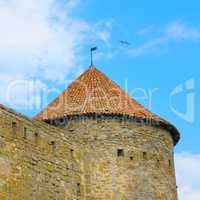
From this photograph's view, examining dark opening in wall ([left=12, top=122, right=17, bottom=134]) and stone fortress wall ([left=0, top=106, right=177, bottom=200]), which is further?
dark opening in wall ([left=12, top=122, right=17, bottom=134])

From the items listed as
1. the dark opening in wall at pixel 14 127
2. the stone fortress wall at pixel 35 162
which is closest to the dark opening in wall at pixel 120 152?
the stone fortress wall at pixel 35 162

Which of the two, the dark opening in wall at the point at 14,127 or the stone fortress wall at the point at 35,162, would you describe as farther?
the dark opening in wall at the point at 14,127

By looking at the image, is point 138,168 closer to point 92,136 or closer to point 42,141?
point 92,136

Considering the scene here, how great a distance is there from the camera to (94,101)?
78.2 feet

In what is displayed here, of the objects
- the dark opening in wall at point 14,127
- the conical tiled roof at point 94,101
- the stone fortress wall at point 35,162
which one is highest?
the conical tiled roof at point 94,101

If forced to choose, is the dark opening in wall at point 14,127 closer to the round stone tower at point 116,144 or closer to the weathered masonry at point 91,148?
the weathered masonry at point 91,148

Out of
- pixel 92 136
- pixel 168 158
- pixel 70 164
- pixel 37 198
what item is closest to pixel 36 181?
pixel 37 198

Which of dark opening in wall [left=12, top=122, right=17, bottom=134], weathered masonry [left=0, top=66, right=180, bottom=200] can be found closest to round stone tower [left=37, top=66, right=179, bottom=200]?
weathered masonry [left=0, top=66, right=180, bottom=200]

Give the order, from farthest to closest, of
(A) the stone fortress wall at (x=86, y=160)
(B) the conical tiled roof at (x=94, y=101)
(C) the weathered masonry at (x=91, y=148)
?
(B) the conical tiled roof at (x=94, y=101) < (C) the weathered masonry at (x=91, y=148) < (A) the stone fortress wall at (x=86, y=160)

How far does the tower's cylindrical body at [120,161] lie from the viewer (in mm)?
22391

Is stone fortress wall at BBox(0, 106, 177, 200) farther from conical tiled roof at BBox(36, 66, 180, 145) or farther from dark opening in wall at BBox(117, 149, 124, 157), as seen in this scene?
conical tiled roof at BBox(36, 66, 180, 145)

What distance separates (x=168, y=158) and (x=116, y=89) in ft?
11.4

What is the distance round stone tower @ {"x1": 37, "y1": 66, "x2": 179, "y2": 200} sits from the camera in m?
22.5

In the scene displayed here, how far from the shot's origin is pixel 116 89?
83.1ft
